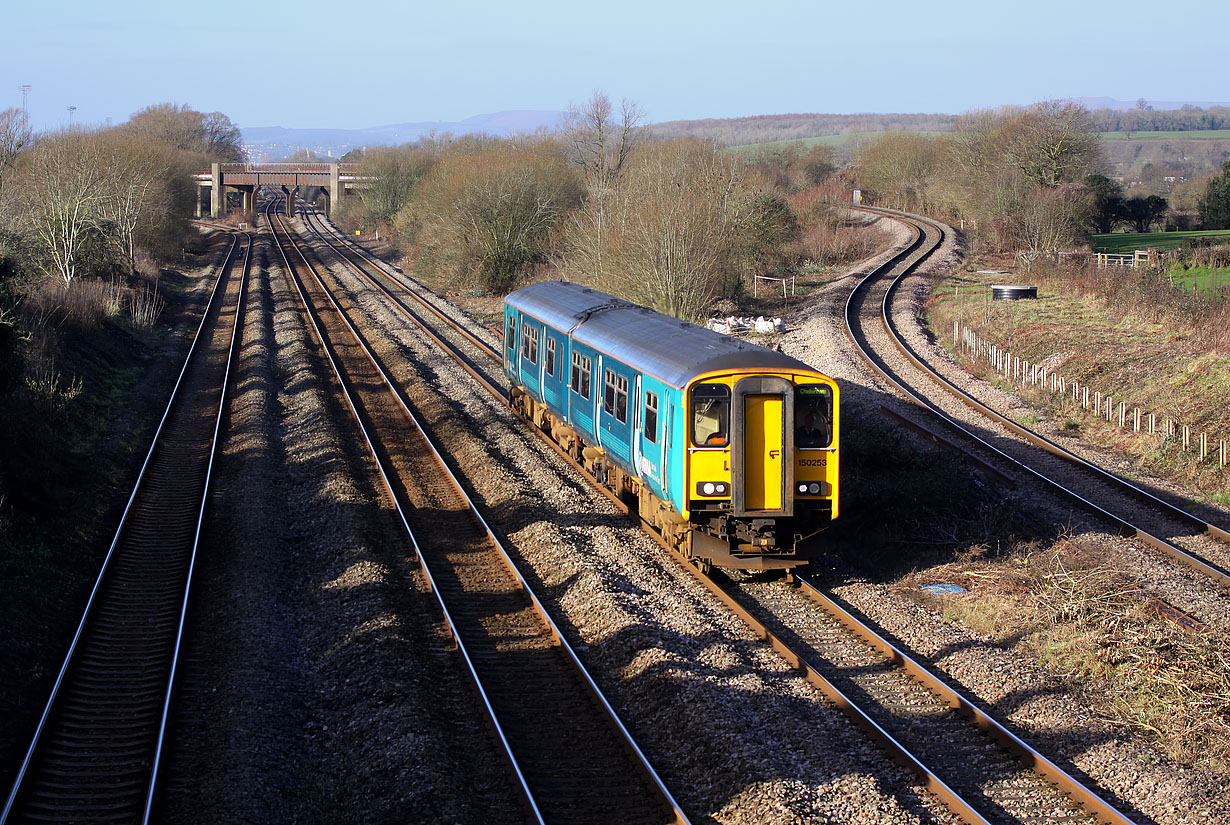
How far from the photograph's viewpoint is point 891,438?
17656mm

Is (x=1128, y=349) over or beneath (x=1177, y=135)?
beneath

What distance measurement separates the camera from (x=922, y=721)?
9.08 meters

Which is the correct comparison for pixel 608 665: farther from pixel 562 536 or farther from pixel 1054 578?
pixel 1054 578

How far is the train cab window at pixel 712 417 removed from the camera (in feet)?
39.3

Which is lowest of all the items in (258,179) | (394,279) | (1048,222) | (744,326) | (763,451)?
(763,451)

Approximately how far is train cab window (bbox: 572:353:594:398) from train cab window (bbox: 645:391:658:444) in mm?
2709

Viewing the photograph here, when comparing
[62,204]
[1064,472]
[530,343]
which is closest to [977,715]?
[1064,472]

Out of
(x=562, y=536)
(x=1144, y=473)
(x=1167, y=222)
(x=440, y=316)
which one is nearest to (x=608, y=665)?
(x=562, y=536)

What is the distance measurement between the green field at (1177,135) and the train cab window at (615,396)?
186696 mm

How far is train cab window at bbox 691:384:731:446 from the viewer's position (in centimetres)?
1197

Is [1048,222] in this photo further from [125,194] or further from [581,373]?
[125,194]

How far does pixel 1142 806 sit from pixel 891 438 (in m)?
10.3

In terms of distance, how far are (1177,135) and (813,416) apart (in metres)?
204

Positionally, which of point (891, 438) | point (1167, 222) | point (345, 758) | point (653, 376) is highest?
point (1167, 222)
